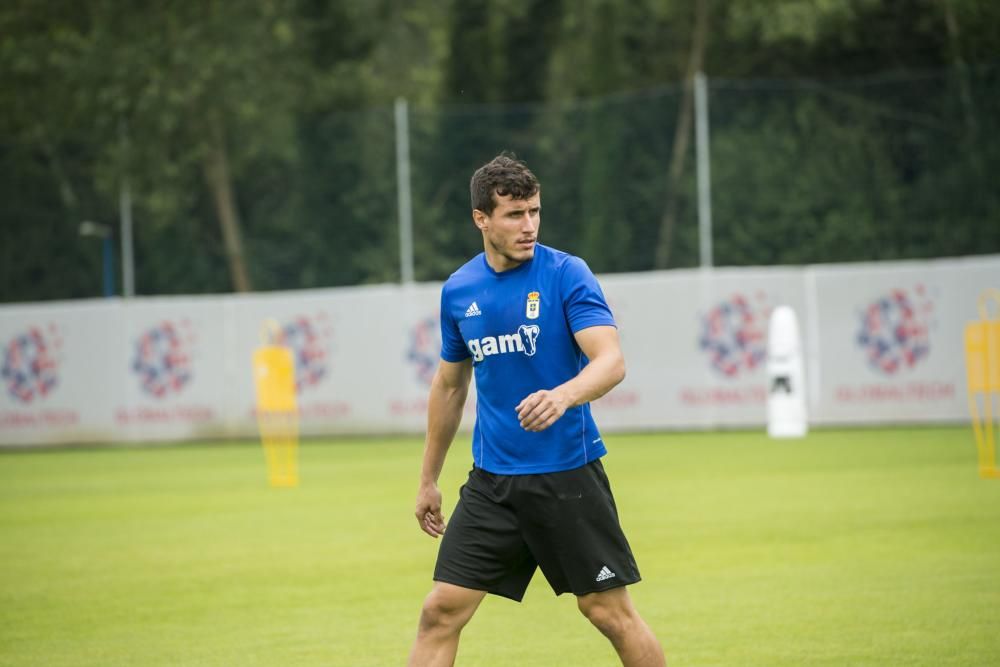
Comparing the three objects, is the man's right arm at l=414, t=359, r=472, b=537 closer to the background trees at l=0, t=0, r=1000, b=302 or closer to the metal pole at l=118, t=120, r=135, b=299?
the background trees at l=0, t=0, r=1000, b=302

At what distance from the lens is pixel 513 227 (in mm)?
6066

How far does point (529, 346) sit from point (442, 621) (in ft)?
3.61

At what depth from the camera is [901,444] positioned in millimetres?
21969

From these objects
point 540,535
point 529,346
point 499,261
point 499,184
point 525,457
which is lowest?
point 540,535

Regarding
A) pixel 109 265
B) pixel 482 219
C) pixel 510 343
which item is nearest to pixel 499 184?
pixel 482 219

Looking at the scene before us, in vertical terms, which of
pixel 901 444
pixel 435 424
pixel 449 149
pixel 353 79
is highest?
pixel 353 79

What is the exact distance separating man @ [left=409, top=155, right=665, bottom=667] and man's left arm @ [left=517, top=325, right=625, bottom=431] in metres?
0.03

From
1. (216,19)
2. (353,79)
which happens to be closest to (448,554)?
(216,19)

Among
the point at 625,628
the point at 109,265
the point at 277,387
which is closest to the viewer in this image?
the point at 625,628

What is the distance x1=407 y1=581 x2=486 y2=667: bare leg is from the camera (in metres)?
6.12

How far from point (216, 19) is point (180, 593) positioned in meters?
31.6

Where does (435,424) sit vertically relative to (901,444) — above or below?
above

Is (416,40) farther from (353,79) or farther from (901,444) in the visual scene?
(901,444)

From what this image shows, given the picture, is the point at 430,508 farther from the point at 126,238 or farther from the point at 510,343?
the point at 126,238
